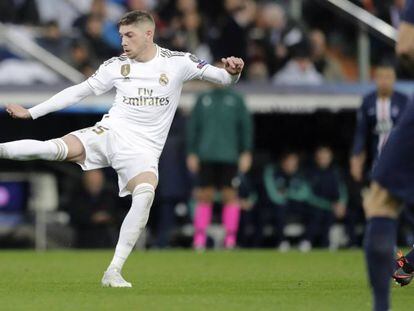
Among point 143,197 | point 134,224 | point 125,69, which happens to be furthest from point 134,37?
point 134,224

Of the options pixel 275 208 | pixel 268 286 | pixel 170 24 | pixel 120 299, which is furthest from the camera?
pixel 170 24

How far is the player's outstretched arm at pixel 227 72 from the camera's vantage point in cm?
1004

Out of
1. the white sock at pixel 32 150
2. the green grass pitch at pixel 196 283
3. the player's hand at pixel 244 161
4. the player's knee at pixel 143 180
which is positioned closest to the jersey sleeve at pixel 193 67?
the player's knee at pixel 143 180

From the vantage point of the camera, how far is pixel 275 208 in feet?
61.8

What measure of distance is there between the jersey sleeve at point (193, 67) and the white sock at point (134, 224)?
105 cm

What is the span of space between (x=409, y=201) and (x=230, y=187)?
10728 mm

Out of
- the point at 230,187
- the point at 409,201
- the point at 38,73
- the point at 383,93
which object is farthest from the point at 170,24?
the point at 409,201

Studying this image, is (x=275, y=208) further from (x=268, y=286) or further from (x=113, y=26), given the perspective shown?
(x=268, y=286)

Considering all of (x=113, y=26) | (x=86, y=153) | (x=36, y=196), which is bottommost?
(x=36, y=196)

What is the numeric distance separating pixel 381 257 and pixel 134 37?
12.9 feet

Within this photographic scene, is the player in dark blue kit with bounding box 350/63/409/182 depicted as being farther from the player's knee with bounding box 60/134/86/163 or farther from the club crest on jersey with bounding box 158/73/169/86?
the player's knee with bounding box 60/134/86/163

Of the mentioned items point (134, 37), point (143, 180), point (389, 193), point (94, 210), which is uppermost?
point (134, 37)

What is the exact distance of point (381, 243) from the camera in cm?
699

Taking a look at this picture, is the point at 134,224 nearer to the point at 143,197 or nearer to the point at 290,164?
the point at 143,197
